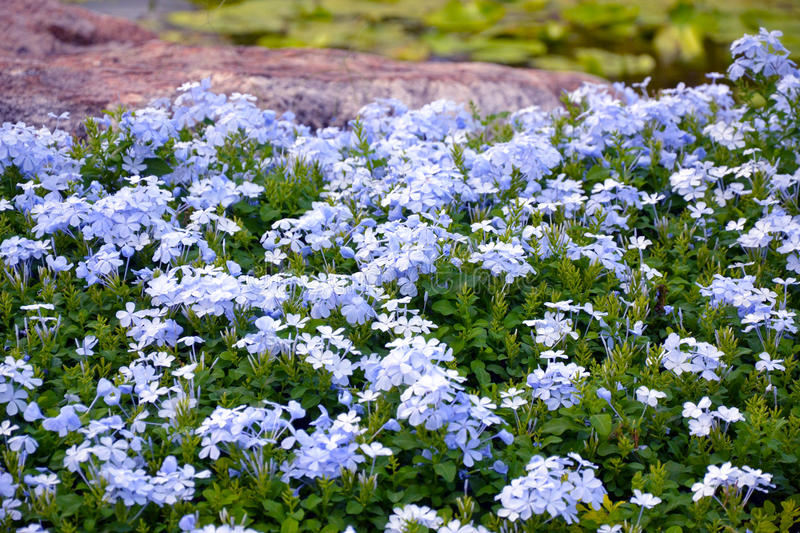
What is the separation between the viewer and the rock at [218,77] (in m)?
4.82

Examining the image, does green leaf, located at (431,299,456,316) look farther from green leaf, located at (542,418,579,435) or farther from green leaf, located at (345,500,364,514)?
green leaf, located at (345,500,364,514)

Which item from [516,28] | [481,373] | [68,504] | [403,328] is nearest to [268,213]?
[403,328]

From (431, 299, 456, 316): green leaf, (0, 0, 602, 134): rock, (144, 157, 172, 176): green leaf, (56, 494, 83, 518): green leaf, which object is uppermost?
(0, 0, 602, 134): rock

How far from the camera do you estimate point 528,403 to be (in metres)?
2.61

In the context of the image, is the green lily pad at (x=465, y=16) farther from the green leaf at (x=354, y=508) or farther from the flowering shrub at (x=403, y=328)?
the green leaf at (x=354, y=508)

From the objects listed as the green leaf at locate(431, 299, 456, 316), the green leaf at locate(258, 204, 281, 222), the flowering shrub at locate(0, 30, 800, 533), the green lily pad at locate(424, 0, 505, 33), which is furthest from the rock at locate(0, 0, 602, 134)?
the green lily pad at locate(424, 0, 505, 33)

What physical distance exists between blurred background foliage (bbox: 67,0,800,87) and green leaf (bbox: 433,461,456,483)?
7121mm

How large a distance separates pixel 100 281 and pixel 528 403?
1741mm

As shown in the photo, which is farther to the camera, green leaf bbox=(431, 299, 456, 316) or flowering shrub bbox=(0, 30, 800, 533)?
green leaf bbox=(431, 299, 456, 316)

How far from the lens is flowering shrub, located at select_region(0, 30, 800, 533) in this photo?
7.51ft

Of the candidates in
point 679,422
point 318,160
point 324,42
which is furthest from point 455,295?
point 324,42

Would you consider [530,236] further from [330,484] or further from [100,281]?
[100,281]

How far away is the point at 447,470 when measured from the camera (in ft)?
7.55

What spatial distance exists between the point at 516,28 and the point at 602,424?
8.88 metres
